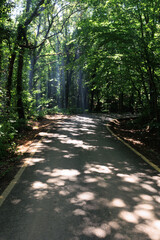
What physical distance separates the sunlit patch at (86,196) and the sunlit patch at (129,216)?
2.53 ft

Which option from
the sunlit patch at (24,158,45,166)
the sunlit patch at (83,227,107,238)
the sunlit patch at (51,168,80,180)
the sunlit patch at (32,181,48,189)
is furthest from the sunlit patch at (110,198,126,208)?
the sunlit patch at (24,158,45,166)

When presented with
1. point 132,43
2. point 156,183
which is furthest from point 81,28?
point 156,183

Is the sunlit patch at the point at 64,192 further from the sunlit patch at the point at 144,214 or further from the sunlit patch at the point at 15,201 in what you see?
the sunlit patch at the point at 144,214

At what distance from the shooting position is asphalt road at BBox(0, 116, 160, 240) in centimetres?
326

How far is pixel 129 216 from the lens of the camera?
12.1 feet

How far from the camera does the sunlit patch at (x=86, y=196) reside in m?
4.37

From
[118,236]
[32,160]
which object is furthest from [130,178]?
[32,160]

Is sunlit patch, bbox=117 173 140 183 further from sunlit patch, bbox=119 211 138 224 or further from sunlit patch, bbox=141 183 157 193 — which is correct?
sunlit patch, bbox=119 211 138 224

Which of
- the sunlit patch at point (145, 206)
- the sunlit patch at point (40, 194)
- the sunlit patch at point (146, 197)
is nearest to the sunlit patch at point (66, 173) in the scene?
the sunlit patch at point (40, 194)

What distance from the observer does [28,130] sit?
13.8 metres

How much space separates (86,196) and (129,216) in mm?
1056

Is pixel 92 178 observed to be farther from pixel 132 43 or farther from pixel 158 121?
pixel 158 121

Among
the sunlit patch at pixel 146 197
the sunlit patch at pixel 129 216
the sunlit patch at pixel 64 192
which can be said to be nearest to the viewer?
the sunlit patch at pixel 129 216

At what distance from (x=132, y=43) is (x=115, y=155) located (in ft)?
20.0
